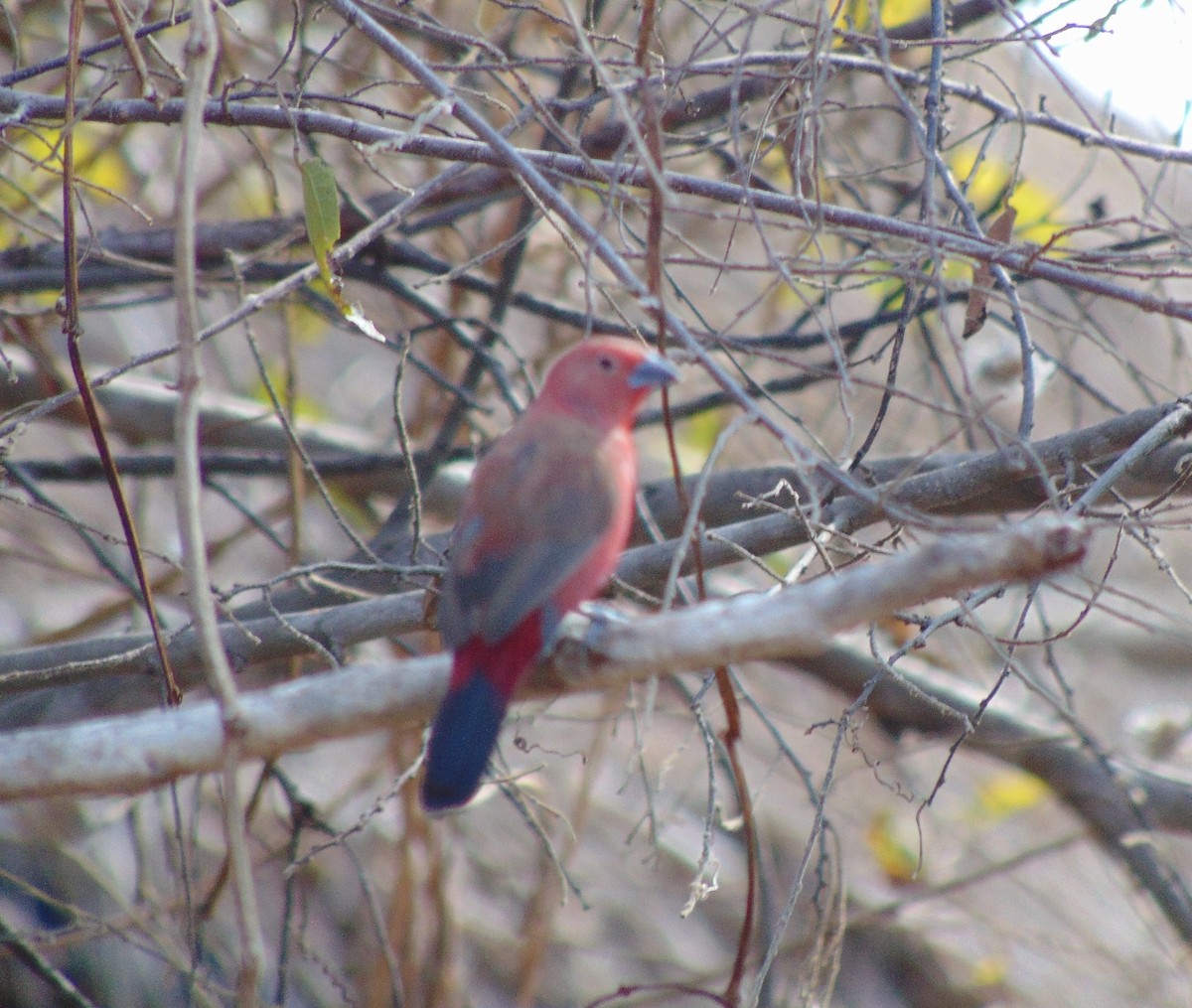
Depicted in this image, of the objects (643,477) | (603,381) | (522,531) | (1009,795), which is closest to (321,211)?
(603,381)


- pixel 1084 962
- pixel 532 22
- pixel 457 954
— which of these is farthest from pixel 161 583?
pixel 1084 962

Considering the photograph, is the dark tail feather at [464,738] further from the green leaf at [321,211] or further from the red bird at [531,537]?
the green leaf at [321,211]

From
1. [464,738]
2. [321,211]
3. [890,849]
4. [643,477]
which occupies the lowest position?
[464,738]

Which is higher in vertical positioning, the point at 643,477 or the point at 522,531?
the point at 643,477

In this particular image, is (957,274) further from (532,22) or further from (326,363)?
(326,363)

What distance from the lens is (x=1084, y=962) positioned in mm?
6727

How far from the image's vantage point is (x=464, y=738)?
224 centimetres

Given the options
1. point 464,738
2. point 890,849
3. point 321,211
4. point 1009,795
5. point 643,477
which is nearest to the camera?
point 464,738

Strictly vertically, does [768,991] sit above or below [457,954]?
below

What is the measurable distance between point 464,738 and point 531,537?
49 cm

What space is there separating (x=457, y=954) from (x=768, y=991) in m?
1.76

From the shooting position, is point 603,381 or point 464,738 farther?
point 603,381

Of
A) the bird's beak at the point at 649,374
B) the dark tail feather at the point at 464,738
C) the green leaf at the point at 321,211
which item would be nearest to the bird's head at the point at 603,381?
the bird's beak at the point at 649,374

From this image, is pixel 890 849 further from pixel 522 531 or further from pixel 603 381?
pixel 522 531
